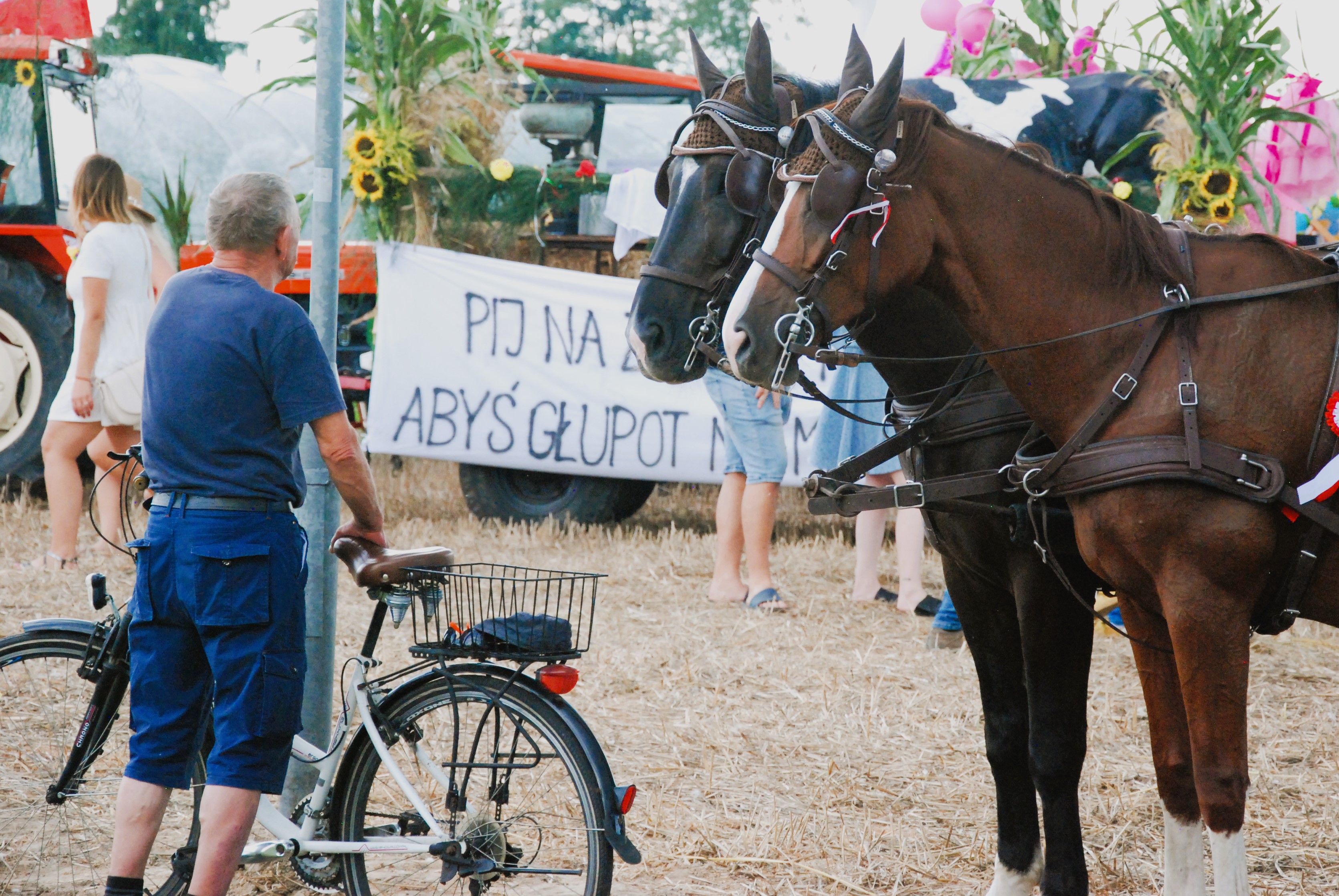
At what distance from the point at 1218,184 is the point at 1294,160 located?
0.44 meters

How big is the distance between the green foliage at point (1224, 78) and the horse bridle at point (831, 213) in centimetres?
373

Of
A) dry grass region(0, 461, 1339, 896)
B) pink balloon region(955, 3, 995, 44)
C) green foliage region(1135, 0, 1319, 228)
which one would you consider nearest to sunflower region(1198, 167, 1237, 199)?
green foliage region(1135, 0, 1319, 228)

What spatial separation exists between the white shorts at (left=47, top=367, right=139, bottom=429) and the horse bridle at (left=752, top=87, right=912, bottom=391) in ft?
14.6

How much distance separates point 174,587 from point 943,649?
3653mm

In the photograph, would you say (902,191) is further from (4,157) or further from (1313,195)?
(4,157)

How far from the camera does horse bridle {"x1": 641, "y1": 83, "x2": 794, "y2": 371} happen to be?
2.84 m

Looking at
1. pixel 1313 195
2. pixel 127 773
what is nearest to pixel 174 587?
pixel 127 773

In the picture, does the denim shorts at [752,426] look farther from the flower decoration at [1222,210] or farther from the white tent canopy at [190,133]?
the white tent canopy at [190,133]

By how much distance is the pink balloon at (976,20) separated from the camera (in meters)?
7.18

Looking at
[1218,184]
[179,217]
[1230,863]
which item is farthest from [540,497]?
[1230,863]

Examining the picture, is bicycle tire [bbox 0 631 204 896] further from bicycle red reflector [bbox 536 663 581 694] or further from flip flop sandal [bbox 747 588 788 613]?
flip flop sandal [bbox 747 588 788 613]

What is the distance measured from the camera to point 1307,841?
3.40 meters

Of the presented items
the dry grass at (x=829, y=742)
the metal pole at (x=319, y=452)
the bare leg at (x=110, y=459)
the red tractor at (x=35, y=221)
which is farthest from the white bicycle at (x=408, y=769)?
the red tractor at (x=35, y=221)

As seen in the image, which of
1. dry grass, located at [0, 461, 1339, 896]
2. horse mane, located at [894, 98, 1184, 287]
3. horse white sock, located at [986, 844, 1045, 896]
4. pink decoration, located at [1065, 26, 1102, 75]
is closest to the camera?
horse mane, located at [894, 98, 1184, 287]
